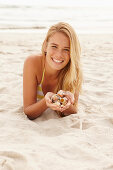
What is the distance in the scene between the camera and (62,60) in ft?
8.16

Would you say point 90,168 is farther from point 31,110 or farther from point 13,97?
point 13,97

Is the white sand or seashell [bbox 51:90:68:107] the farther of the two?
seashell [bbox 51:90:68:107]

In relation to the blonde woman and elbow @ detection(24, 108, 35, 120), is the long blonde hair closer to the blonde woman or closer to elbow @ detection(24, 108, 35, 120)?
the blonde woman

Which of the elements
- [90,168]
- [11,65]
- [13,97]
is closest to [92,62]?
[11,65]

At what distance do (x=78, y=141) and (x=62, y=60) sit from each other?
86 cm

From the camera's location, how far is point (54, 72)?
110 inches

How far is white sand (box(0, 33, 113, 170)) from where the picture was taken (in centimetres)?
178

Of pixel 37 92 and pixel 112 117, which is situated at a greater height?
pixel 37 92

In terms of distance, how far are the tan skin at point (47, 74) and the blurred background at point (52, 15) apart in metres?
8.47

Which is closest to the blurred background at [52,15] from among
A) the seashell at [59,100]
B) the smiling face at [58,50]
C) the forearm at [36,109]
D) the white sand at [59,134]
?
the white sand at [59,134]

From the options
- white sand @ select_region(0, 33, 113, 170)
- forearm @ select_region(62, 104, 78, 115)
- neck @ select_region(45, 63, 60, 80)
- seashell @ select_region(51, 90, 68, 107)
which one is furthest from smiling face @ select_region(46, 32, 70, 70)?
white sand @ select_region(0, 33, 113, 170)

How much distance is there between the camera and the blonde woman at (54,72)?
242 cm

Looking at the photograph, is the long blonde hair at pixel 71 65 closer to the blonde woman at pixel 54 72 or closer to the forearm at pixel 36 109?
the blonde woman at pixel 54 72

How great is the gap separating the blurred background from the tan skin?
847 centimetres
